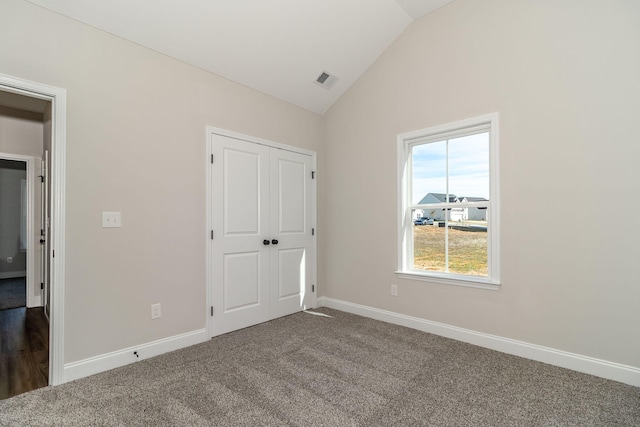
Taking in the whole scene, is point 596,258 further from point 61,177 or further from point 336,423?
point 61,177

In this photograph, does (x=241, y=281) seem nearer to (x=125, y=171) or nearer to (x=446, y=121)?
(x=125, y=171)

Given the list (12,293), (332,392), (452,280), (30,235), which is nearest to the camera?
(332,392)

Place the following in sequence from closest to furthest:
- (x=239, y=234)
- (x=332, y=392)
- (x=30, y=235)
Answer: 1. (x=332, y=392)
2. (x=239, y=234)
3. (x=30, y=235)

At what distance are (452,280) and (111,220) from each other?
10.3ft

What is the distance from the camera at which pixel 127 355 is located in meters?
2.57

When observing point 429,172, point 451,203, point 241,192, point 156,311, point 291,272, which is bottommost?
point 156,311

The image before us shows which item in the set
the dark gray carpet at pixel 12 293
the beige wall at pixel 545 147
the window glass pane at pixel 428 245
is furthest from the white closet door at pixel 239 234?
the dark gray carpet at pixel 12 293

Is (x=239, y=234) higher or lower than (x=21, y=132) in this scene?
lower

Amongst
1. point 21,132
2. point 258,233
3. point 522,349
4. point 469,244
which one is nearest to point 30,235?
point 21,132

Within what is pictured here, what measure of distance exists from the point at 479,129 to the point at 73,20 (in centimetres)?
353

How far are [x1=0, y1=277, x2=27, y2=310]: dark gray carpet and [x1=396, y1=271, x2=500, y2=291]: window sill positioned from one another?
536 centimetres

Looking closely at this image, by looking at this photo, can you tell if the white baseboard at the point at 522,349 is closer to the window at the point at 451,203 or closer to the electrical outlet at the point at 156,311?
the window at the point at 451,203

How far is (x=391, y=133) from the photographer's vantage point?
3.65 metres

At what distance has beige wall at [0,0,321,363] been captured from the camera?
90.6 inches
